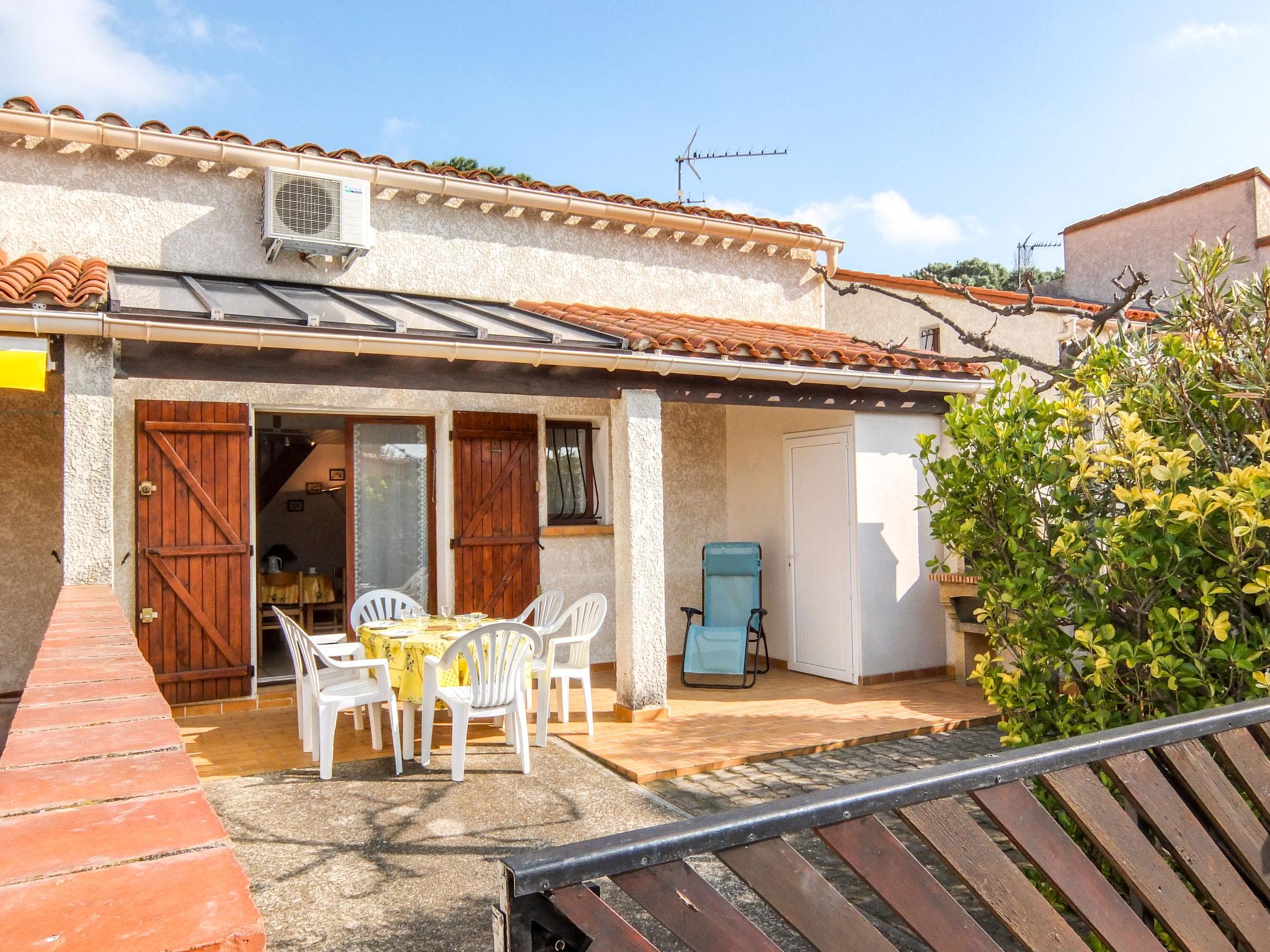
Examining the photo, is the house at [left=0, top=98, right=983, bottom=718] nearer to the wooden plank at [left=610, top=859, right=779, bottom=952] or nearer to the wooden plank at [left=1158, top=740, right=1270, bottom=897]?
the wooden plank at [left=1158, top=740, right=1270, bottom=897]

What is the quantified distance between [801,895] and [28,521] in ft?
27.6

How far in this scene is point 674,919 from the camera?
119cm

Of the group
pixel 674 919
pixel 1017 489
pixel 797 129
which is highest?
pixel 797 129

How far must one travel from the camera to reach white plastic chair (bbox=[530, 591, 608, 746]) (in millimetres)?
6531

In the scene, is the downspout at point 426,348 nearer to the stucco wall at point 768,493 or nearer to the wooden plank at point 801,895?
the stucco wall at point 768,493

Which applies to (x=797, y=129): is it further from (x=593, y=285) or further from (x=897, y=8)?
(x=593, y=285)

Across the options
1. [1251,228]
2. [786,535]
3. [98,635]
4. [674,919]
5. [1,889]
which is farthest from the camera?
[1251,228]

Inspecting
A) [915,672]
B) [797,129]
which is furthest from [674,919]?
[797,129]

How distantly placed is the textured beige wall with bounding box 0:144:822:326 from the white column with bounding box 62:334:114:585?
2447 mm

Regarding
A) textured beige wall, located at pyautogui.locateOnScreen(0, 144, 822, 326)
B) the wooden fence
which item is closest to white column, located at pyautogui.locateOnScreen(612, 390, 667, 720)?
textured beige wall, located at pyautogui.locateOnScreen(0, 144, 822, 326)

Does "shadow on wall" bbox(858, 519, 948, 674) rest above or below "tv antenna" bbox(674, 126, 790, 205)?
below

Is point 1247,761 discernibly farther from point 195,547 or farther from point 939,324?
point 939,324

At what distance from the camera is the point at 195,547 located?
25.2 ft

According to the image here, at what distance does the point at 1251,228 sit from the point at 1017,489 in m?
14.0
